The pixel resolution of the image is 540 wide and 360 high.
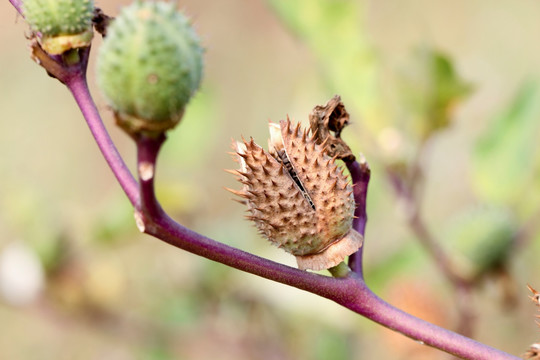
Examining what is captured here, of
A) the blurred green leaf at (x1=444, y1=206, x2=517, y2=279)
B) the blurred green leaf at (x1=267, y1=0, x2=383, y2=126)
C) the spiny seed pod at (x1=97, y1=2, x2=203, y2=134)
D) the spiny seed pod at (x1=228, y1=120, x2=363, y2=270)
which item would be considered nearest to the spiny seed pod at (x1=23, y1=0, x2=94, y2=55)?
the spiny seed pod at (x1=97, y1=2, x2=203, y2=134)

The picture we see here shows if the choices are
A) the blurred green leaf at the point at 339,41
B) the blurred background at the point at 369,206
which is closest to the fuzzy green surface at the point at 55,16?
the blurred background at the point at 369,206

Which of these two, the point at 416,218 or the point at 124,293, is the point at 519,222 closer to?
the point at 416,218

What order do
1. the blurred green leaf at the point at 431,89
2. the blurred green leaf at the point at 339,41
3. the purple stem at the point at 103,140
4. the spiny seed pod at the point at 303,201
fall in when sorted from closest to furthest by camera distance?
the purple stem at the point at 103,140, the spiny seed pod at the point at 303,201, the blurred green leaf at the point at 431,89, the blurred green leaf at the point at 339,41

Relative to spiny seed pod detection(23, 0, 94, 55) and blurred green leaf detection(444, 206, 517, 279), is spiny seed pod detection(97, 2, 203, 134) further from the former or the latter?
blurred green leaf detection(444, 206, 517, 279)

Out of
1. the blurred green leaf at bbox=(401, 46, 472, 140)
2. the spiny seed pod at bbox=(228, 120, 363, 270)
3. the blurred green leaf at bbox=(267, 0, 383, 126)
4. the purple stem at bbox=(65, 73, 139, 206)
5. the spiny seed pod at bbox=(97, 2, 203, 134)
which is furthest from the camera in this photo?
the blurred green leaf at bbox=(267, 0, 383, 126)

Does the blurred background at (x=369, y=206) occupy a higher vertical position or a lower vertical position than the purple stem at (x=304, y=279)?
lower

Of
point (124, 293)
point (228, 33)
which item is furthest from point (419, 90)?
point (228, 33)

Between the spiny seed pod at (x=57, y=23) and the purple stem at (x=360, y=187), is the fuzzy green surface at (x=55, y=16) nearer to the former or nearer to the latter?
the spiny seed pod at (x=57, y=23)

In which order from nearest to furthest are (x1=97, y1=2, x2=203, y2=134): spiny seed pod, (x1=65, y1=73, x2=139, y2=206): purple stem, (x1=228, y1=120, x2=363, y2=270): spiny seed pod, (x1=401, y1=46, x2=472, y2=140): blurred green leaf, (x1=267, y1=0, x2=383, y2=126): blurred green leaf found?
(x1=97, y1=2, x2=203, y2=134): spiny seed pod < (x1=65, y1=73, x2=139, y2=206): purple stem < (x1=228, y1=120, x2=363, y2=270): spiny seed pod < (x1=401, y1=46, x2=472, y2=140): blurred green leaf < (x1=267, y1=0, x2=383, y2=126): blurred green leaf
